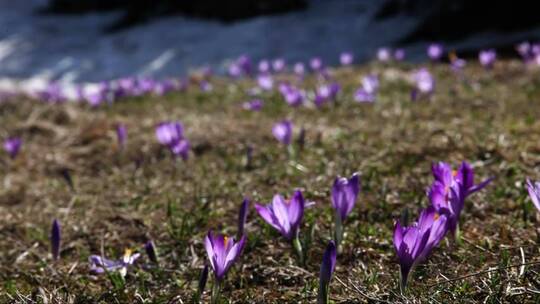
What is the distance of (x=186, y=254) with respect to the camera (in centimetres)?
239

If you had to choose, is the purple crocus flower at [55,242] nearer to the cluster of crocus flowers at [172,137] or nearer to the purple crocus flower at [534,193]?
the cluster of crocus flowers at [172,137]

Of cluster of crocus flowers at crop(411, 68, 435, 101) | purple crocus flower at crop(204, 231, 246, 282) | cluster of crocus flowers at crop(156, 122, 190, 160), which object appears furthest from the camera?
cluster of crocus flowers at crop(411, 68, 435, 101)

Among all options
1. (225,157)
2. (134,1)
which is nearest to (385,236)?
(225,157)

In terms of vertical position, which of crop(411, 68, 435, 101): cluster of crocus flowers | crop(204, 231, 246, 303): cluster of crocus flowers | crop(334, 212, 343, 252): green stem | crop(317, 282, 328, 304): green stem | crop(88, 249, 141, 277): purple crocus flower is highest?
crop(204, 231, 246, 303): cluster of crocus flowers

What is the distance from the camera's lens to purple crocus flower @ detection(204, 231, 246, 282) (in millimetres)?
1711

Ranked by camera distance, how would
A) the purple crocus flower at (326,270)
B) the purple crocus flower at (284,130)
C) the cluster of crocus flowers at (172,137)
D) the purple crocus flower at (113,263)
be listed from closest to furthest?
the purple crocus flower at (326,270)
the purple crocus flower at (113,263)
the cluster of crocus flowers at (172,137)
the purple crocus flower at (284,130)

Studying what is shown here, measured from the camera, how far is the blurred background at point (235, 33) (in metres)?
10.7

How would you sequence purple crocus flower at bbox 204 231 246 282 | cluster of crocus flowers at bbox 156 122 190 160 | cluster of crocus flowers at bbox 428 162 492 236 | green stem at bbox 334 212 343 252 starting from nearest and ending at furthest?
purple crocus flower at bbox 204 231 246 282 → cluster of crocus flowers at bbox 428 162 492 236 → green stem at bbox 334 212 343 252 → cluster of crocus flowers at bbox 156 122 190 160

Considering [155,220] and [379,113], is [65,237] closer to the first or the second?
[155,220]

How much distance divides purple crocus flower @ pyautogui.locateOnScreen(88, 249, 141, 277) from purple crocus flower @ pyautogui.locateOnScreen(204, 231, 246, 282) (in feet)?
1.78

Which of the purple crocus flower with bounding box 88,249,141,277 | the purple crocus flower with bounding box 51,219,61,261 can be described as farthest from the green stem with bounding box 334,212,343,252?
the purple crocus flower with bounding box 51,219,61,261

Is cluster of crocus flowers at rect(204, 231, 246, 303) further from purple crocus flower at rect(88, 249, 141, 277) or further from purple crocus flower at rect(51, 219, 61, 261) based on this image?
purple crocus flower at rect(51, 219, 61, 261)

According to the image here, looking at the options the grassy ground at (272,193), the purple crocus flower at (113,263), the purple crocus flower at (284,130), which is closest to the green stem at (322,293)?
the grassy ground at (272,193)

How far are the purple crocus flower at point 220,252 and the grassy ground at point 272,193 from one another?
A: 0.74ft
